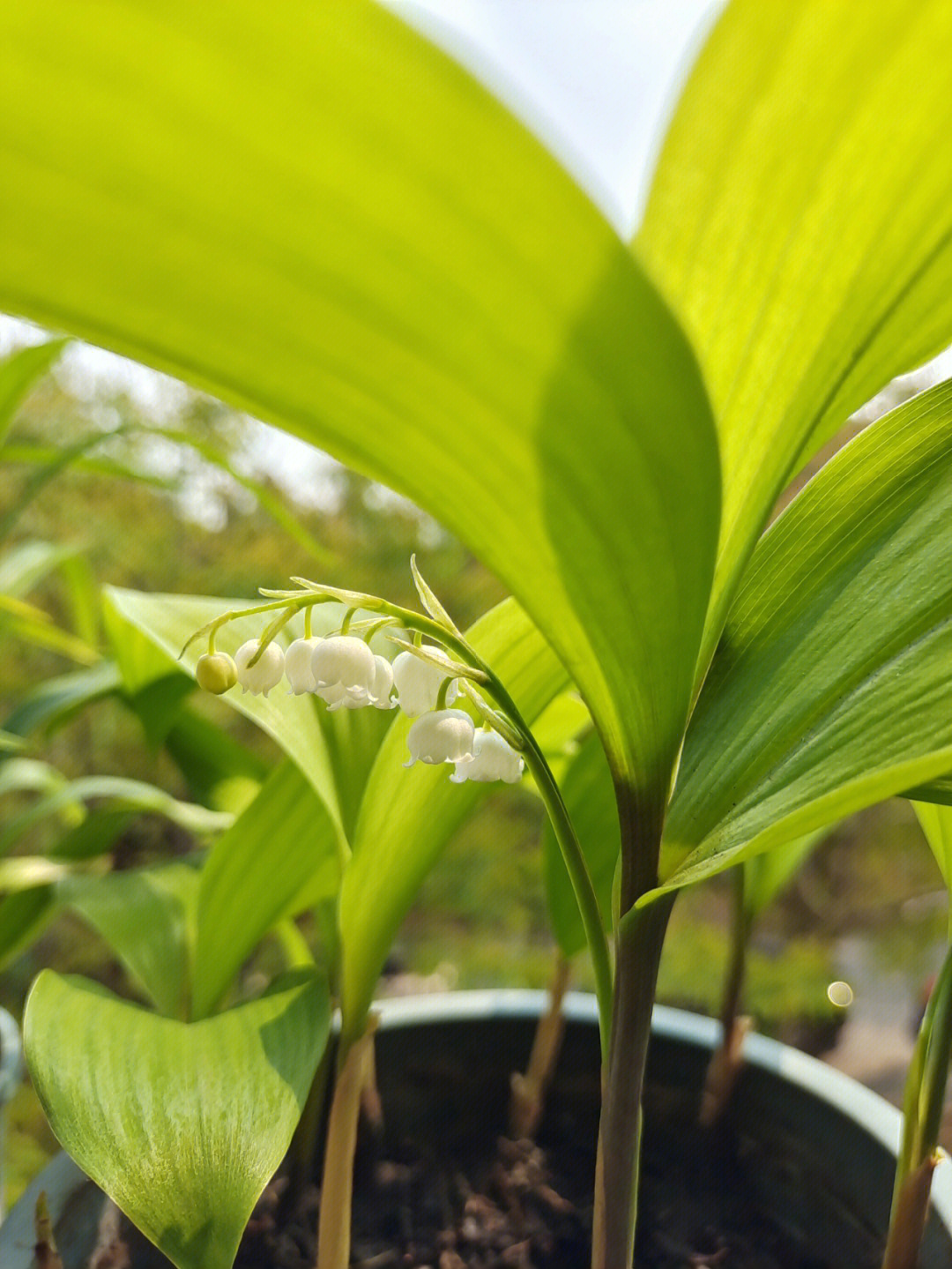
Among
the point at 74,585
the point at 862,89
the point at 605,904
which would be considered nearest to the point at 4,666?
the point at 74,585

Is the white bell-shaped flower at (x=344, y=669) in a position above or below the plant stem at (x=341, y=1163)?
above

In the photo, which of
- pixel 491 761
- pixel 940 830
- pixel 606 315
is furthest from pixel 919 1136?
pixel 606 315

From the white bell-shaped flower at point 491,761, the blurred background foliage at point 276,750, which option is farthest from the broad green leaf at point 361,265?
the blurred background foliage at point 276,750

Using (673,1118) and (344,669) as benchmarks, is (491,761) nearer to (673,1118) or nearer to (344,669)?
(344,669)

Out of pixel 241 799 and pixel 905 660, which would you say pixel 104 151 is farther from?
pixel 241 799

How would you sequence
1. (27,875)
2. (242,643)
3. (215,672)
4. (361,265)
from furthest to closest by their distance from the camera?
(27,875) → (242,643) → (215,672) → (361,265)

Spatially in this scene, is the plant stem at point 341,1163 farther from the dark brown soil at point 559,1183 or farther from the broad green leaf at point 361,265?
the broad green leaf at point 361,265

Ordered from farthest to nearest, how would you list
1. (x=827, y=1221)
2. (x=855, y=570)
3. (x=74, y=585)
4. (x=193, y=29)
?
(x=74, y=585), (x=827, y=1221), (x=855, y=570), (x=193, y=29)
